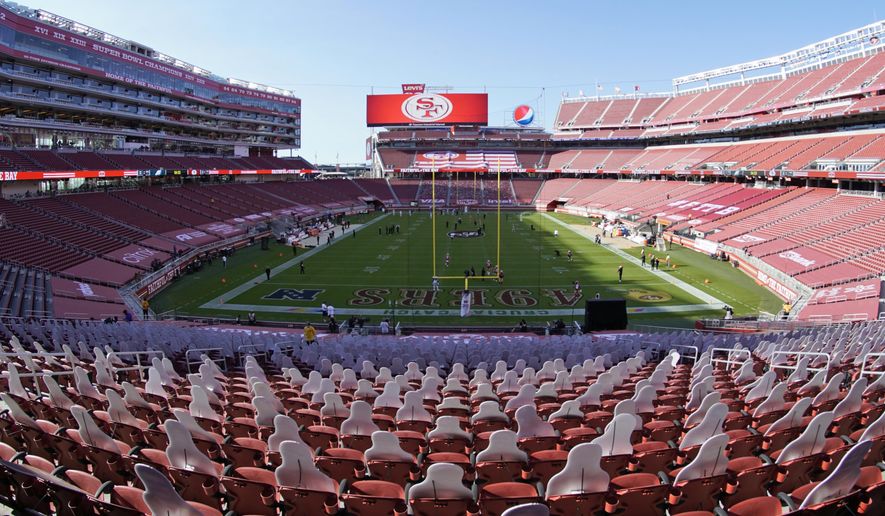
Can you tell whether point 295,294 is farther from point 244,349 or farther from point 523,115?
point 523,115

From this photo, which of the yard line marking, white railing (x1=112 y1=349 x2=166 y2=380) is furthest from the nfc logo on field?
the yard line marking

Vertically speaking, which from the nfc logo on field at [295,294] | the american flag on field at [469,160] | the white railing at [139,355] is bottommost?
the nfc logo on field at [295,294]

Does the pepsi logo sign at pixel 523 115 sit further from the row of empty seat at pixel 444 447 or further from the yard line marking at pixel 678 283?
the row of empty seat at pixel 444 447

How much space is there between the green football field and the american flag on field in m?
46.8

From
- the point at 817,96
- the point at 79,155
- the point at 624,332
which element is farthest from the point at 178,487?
the point at 817,96

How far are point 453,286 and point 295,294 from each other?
8.45m

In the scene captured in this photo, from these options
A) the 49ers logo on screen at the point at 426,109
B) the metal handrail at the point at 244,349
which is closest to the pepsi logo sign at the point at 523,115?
the 49ers logo on screen at the point at 426,109

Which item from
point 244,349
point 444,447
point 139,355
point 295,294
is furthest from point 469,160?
point 444,447

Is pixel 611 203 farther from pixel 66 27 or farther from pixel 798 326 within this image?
pixel 66 27

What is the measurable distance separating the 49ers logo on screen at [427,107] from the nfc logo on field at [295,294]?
59.3 metres

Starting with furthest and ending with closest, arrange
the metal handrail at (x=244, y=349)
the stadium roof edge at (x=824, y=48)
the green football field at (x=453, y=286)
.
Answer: the stadium roof edge at (x=824, y=48) → the green football field at (x=453, y=286) → the metal handrail at (x=244, y=349)

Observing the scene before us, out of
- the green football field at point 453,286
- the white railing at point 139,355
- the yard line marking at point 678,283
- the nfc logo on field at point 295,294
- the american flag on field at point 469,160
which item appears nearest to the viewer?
the white railing at point 139,355

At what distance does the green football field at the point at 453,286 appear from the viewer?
85.5 ft

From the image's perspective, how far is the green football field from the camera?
26047 millimetres
